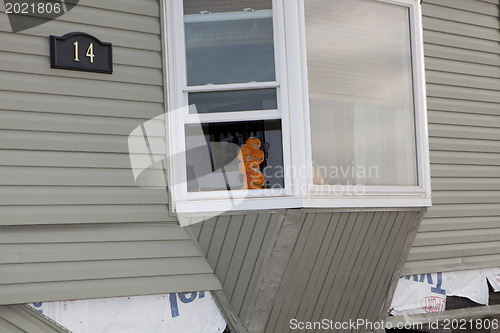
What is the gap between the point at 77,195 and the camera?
11.6ft

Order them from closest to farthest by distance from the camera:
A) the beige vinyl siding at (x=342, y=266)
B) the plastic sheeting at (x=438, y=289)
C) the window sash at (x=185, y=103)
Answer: the window sash at (x=185, y=103)
the beige vinyl siding at (x=342, y=266)
the plastic sheeting at (x=438, y=289)

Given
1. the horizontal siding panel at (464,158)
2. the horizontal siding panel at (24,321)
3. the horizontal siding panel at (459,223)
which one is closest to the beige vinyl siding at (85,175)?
the horizontal siding panel at (24,321)

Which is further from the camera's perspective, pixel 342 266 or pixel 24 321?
pixel 342 266

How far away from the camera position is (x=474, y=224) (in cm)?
516

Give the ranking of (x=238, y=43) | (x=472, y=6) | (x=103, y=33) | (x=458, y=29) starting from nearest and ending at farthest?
(x=103, y=33)
(x=238, y=43)
(x=458, y=29)
(x=472, y=6)

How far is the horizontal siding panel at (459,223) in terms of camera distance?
194 inches

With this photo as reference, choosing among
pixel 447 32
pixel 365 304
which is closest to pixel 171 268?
pixel 365 304

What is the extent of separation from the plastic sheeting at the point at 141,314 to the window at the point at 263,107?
597 mm

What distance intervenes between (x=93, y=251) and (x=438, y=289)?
9.70 ft

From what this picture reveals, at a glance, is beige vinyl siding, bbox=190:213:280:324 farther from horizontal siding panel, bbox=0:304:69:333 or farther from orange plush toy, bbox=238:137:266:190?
horizontal siding panel, bbox=0:304:69:333

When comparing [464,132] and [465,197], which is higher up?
[464,132]

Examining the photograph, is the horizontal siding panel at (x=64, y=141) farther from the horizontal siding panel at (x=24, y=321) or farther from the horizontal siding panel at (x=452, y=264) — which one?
the horizontal siding panel at (x=452, y=264)

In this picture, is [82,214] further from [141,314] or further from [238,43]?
[238,43]

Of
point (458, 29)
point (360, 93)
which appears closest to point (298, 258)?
point (360, 93)
